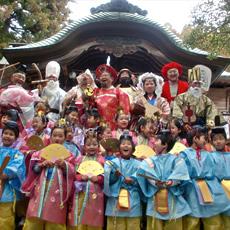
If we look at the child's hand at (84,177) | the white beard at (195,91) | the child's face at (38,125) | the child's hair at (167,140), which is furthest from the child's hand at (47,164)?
the white beard at (195,91)

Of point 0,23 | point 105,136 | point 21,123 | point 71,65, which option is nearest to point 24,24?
point 0,23

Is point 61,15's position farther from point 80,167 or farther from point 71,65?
point 80,167

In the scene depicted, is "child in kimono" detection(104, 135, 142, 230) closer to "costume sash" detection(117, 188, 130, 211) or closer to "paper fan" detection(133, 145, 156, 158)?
"costume sash" detection(117, 188, 130, 211)

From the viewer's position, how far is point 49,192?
419 cm

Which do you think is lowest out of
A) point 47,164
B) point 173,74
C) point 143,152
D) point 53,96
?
point 47,164

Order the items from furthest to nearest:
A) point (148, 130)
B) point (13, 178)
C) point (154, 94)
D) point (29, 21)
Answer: point (29, 21), point (154, 94), point (148, 130), point (13, 178)

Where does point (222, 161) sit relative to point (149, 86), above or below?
below

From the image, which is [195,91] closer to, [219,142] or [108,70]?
[108,70]

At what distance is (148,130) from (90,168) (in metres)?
1.62

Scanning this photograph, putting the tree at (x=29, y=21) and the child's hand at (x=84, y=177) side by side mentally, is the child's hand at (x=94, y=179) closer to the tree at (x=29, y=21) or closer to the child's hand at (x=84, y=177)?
the child's hand at (x=84, y=177)

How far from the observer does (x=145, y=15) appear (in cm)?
1016

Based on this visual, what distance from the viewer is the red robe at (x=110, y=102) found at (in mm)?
6359

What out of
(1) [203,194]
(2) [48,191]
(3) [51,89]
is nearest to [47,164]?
(2) [48,191]

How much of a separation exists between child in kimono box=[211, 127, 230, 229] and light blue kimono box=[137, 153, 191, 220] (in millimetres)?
482
